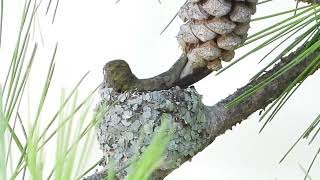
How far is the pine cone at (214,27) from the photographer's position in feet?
1.74

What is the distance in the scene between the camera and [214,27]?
531 mm

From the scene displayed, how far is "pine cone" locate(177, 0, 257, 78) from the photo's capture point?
529mm

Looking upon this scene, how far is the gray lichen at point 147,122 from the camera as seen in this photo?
0.59m

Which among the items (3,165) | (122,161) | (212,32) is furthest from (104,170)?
(3,165)

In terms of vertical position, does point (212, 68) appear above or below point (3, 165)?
above

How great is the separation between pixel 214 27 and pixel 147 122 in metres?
0.11

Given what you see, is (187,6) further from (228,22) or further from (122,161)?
(122,161)

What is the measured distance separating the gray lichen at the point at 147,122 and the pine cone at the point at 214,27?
56mm

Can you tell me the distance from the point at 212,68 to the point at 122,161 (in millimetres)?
108

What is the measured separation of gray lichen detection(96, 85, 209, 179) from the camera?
59 cm

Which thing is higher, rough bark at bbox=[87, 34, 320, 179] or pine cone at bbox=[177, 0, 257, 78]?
pine cone at bbox=[177, 0, 257, 78]

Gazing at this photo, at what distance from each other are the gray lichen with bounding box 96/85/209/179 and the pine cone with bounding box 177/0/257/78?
6 cm

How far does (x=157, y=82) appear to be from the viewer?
0.60m

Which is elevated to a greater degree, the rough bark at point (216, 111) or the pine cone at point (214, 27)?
the pine cone at point (214, 27)
